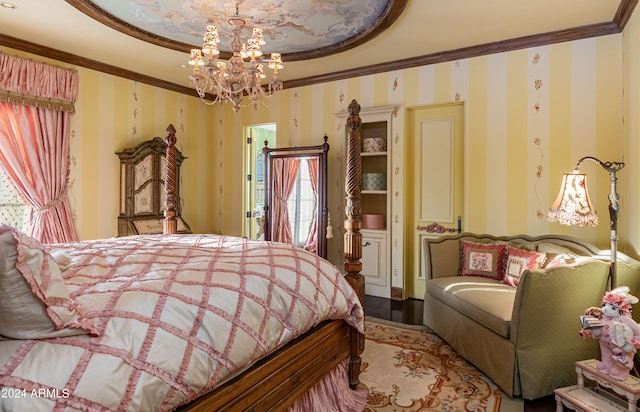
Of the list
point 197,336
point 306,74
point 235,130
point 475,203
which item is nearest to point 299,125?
point 306,74

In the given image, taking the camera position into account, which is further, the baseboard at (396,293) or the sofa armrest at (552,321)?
the baseboard at (396,293)

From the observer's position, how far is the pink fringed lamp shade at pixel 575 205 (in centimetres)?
253

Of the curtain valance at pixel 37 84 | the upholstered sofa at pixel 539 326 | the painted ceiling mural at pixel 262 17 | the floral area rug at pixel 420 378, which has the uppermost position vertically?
the painted ceiling mural at pixel 262 17

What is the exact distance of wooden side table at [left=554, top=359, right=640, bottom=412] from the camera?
5.94 ft

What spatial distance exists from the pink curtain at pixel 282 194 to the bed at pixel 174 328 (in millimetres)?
2457

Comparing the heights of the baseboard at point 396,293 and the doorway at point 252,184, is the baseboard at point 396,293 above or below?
below

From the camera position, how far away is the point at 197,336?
1.26m

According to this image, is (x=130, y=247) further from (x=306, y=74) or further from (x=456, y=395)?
(x=306, y=74)

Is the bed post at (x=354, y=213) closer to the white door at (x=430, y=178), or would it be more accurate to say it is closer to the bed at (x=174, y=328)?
the bed at (x=174, y=328)

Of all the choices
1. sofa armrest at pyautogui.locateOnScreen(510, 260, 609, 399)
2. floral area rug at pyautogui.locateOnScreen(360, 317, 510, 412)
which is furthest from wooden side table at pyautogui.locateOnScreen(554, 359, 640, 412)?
floral area rug at pyautogui.locateOnScreen(360, 317, 510, 412)

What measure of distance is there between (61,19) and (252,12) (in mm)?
1603

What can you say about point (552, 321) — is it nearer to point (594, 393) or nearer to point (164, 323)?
point (594, 393)

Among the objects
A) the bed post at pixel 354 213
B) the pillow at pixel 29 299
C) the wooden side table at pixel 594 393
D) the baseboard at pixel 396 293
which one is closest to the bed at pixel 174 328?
the pillow at pixel 29 299

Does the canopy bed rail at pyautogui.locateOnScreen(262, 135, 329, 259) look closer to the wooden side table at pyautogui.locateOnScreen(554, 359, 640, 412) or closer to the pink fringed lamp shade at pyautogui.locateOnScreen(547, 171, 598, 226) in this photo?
the pink fringed lamp shade at pyautogui.locateOnScreen(547, 171, 598, 226)
